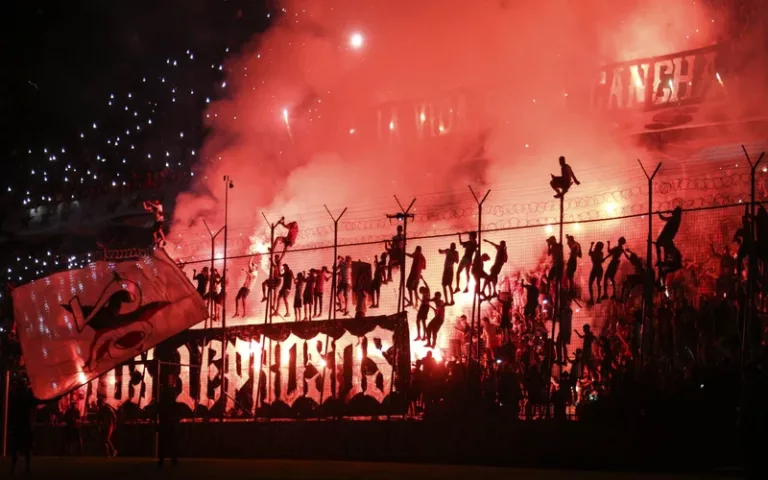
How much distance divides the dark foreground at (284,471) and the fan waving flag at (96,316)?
180 cm

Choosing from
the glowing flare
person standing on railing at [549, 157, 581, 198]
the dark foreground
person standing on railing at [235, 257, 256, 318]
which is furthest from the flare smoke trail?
the dark foreground

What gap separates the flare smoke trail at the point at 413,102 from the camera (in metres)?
26.9

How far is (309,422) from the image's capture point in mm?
20969

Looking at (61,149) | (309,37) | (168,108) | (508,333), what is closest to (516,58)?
(309,37)

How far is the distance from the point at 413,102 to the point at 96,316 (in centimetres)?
1370

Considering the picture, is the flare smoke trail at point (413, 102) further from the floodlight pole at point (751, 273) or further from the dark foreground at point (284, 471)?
the dark foreground at point (284, 471)

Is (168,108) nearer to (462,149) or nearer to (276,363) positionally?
(462,149)

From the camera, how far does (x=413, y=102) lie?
1156 inches

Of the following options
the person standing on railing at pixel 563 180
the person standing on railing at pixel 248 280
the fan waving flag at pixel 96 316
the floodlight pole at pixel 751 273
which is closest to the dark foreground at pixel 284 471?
the fan waving flag at pixel 96 316

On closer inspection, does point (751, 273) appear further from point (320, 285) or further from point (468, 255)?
point (320, 285)

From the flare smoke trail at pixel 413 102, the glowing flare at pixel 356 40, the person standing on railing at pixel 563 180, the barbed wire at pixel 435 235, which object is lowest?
the barbed wire at pixel 435 235

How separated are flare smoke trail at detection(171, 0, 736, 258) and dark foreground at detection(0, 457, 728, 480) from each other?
8.31 m

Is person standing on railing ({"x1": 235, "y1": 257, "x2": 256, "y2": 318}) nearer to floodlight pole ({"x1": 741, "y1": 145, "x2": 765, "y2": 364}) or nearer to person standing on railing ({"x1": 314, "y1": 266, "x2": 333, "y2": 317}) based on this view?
person standing on railing ({"x1": 314, "y1": 266, "x2": 333, "y2": 317})

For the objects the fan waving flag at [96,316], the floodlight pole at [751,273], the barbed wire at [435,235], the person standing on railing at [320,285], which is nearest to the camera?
the floodlight pole at [751,273]
